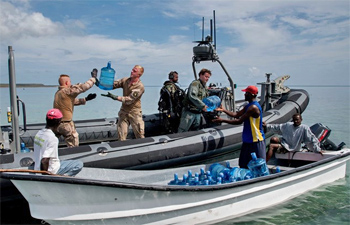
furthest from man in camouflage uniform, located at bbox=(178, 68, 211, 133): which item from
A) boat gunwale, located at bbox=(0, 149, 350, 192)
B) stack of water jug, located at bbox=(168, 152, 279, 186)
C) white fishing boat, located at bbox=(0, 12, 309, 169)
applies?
boat gunwale, located at bbox=(0, 149, 350, 192)

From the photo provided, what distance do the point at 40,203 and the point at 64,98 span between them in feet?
5.35

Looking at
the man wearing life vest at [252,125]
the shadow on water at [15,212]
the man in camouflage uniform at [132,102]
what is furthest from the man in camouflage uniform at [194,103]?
the shadow on water at [15,212]

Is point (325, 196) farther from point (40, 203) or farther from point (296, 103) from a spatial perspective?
point (40, 203)

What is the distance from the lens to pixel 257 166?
4422 mm

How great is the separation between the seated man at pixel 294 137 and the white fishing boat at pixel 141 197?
64 centimetres

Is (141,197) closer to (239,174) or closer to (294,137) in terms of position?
(239,174)

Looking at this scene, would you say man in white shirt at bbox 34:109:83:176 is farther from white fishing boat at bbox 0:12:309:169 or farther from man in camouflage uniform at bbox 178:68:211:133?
man in camouflage uniform at bbox 178:68:211:133

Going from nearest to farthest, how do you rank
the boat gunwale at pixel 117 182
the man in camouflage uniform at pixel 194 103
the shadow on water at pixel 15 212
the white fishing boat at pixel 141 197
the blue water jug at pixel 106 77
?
the boat gunwale at pixel 117 182
the white fishing boat at pixel 141 197
the shadow on water at pixel 15 212
the blue water jug at pixel 106 77
the man in camouflage uniform at pixel 194 103

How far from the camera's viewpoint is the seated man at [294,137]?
5348mm

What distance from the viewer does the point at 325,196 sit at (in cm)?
523

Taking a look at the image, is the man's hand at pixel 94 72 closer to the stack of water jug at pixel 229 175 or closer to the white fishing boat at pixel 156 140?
the white fishing boat at pixel 156 140

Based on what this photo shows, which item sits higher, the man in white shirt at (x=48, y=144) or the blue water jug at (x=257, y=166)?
the man in white shirt at (x=48, y=144)

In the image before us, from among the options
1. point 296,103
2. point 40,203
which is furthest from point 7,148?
point 296,103

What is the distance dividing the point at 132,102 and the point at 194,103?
1001 mm
